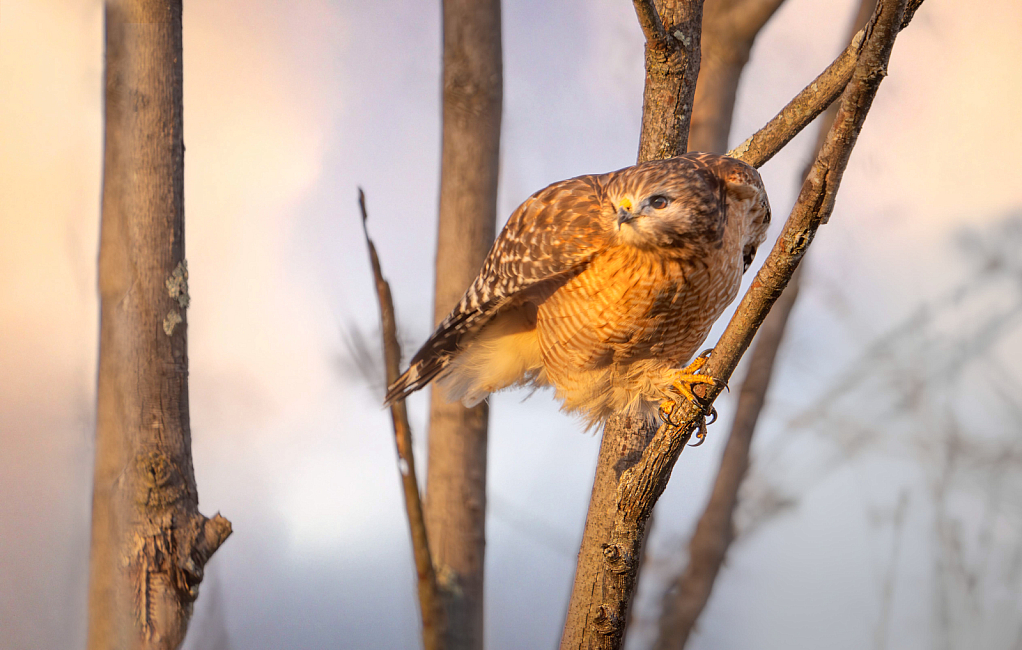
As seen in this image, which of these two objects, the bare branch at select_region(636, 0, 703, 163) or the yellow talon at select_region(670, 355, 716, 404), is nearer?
the yellow talon at select_region(670, 355, 716, 404)

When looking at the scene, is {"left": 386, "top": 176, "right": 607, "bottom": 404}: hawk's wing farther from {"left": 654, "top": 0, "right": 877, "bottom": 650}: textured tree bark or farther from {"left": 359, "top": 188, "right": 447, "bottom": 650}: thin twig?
{"left": 654, "top": 0, "right": 877, "bottom": 650}: textured tree bark

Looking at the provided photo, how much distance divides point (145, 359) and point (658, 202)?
2.64 ft

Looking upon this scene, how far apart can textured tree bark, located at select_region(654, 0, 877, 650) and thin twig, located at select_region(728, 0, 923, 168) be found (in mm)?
815

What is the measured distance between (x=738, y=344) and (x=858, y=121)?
0.25m

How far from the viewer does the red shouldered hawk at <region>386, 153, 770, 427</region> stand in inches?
30.4

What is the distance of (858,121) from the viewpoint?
628mm

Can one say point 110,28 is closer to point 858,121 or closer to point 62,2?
point 62,2

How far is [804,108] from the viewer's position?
95 centimetres

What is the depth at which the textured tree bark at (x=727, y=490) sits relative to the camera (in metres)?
1.76

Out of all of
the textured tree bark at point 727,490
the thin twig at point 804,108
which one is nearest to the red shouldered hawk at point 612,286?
the thin twig at point 804,108

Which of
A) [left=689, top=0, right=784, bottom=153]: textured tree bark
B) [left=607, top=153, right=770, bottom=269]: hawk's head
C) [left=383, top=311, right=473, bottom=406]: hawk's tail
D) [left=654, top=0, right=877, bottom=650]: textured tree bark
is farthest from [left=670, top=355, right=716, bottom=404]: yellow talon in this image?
[left=654, top=0, right=877, bottom=650]: textured tree bark

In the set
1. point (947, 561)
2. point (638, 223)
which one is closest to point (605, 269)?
point (638, 223)

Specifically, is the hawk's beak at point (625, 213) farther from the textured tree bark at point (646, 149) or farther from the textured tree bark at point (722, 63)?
the textured tree bark at point (722, 63)

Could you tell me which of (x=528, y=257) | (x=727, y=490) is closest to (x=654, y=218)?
(x=528, y=257)
